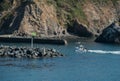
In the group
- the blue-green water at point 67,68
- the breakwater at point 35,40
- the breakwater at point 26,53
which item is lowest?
the breakwater at point 35,40

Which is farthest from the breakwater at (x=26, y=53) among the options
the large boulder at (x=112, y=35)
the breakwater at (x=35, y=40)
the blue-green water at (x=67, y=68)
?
the large boulder at (x=112, y=35)

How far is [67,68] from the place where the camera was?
120m

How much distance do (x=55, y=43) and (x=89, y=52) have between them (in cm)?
2233

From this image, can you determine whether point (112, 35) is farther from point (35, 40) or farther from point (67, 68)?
point (67, 68)

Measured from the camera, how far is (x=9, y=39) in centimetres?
17838

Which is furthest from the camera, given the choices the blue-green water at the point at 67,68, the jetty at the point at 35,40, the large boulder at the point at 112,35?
the large boulder at the point at 112,35

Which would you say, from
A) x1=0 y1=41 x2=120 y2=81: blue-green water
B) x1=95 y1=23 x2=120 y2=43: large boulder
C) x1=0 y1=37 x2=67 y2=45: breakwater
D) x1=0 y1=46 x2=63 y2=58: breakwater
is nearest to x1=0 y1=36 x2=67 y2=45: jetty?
x1=0 y1=37 x2=67 y2=45: breakwater

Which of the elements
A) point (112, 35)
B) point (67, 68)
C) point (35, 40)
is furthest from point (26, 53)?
point (112, 35)

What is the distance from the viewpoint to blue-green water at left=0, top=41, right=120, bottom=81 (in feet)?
356

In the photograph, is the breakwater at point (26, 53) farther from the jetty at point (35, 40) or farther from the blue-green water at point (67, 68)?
the jetty at point (35, 40)

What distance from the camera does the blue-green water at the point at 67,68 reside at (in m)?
108

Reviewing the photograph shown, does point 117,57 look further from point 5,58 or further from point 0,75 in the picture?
point 0,75

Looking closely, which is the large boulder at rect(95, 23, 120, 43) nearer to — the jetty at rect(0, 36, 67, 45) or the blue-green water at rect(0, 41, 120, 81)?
the jetty at rect(0, 36, 67, 45)

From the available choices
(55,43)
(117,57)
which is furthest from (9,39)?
(117,57)
